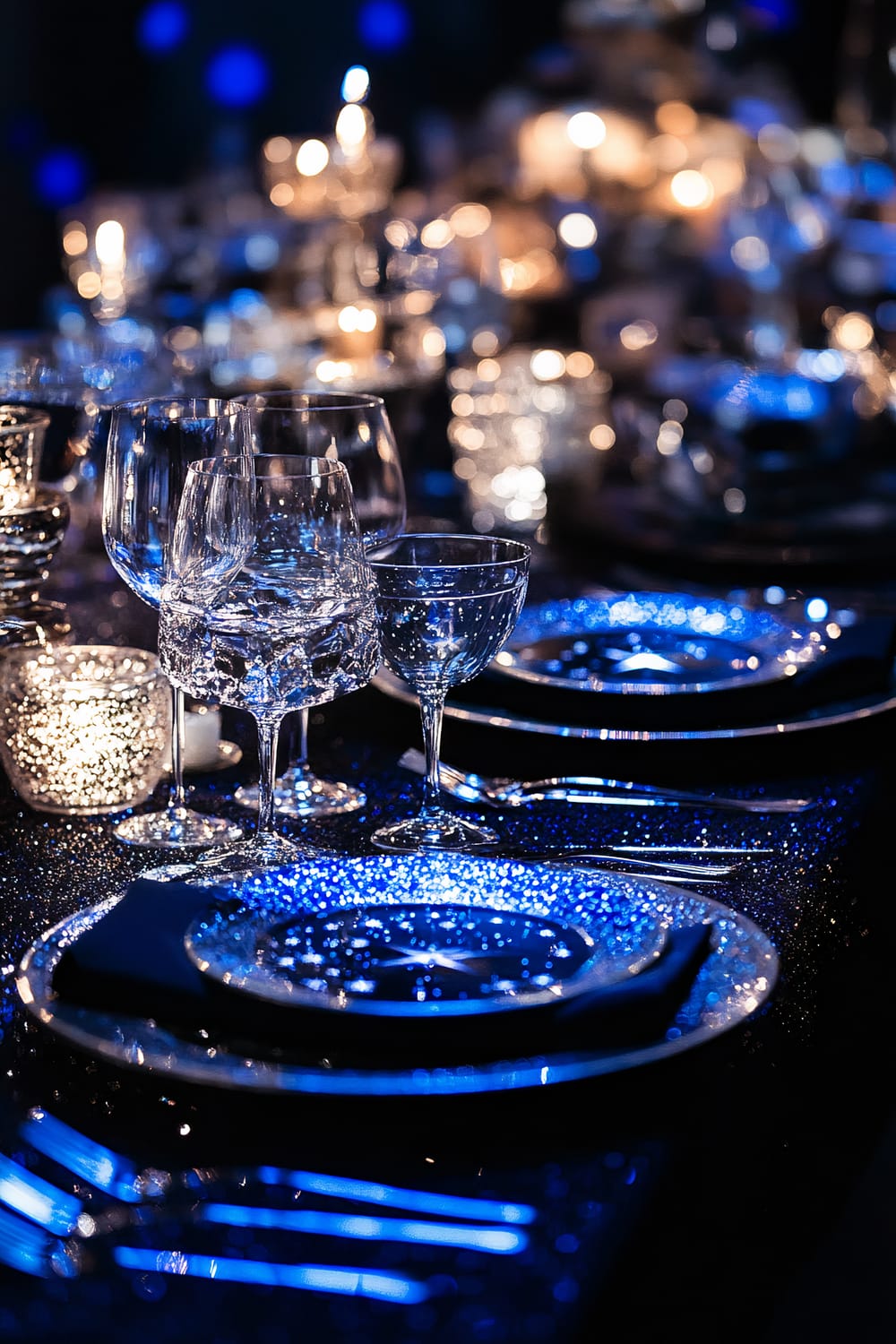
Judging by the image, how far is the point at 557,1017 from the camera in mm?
553

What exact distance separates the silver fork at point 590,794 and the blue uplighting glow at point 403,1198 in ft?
1.23

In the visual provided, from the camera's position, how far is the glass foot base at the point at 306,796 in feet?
2.86

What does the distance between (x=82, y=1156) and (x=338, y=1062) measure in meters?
0.09

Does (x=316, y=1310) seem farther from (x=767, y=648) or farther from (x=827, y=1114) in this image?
(x=767, y=648)

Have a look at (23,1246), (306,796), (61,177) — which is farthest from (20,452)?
(61,177)

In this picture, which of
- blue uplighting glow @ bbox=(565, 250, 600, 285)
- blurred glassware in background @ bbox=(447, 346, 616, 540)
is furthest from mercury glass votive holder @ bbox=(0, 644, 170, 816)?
blue uplighting glow @ bbox=(565, 250, 600, 285)

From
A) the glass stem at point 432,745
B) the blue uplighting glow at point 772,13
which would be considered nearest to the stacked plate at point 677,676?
the glass stem at point 432,745

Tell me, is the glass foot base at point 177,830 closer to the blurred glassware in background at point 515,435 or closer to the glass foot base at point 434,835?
the glass foot base at point 434,835

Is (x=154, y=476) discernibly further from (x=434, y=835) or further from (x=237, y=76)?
(x=237, y=76)

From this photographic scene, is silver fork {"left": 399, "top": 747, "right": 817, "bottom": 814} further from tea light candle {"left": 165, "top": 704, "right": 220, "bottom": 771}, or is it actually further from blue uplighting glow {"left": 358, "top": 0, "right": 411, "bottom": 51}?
blue uplighting glow {"left": 358, "top": 0, "right": 411, "bottom": 51}

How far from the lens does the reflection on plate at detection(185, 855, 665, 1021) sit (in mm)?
575

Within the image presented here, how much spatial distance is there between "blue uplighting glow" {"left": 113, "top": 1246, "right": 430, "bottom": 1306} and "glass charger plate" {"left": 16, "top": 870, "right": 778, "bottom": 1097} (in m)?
0.06

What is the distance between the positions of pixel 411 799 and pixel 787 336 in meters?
2.72

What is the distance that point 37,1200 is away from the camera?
0.51m
